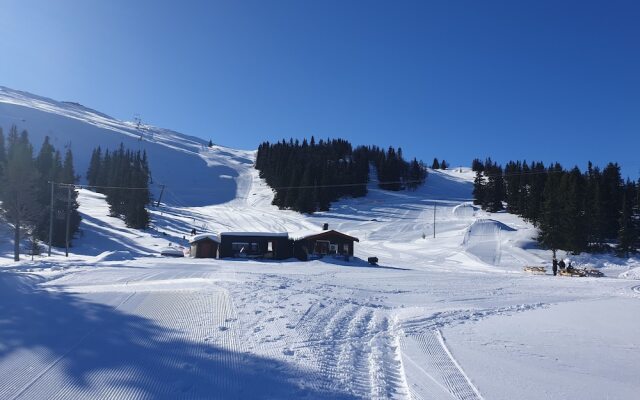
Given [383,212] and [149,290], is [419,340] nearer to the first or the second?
[149,290]

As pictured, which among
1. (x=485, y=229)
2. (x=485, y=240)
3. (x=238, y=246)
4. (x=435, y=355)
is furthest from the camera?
(x=485, y=229)

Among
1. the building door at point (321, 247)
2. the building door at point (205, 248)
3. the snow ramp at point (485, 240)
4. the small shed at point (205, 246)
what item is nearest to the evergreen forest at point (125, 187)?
the small shed at point (205, 246)

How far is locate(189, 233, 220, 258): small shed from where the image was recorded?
44.5m

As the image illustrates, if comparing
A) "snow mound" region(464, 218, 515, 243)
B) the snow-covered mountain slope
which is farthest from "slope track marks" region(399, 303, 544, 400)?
the snow-covered mountain slope

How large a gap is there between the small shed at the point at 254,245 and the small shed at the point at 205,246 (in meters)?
2.34

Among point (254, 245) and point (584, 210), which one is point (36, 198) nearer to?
point (254, 245)

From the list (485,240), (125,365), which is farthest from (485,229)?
(125,365)

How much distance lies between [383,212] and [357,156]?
47368 mm

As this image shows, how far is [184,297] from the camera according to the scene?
12.1 m

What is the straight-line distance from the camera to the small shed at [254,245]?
42.4m

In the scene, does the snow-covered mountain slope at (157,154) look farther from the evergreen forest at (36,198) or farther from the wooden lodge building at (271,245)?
the wooden lodge building at (271,245)

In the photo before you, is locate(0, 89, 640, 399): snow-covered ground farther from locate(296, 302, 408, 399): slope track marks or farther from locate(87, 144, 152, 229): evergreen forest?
locate(87, 144, 152, 229): evergreen forest

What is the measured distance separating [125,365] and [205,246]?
128 feet

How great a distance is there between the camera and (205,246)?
4478 centimetres
